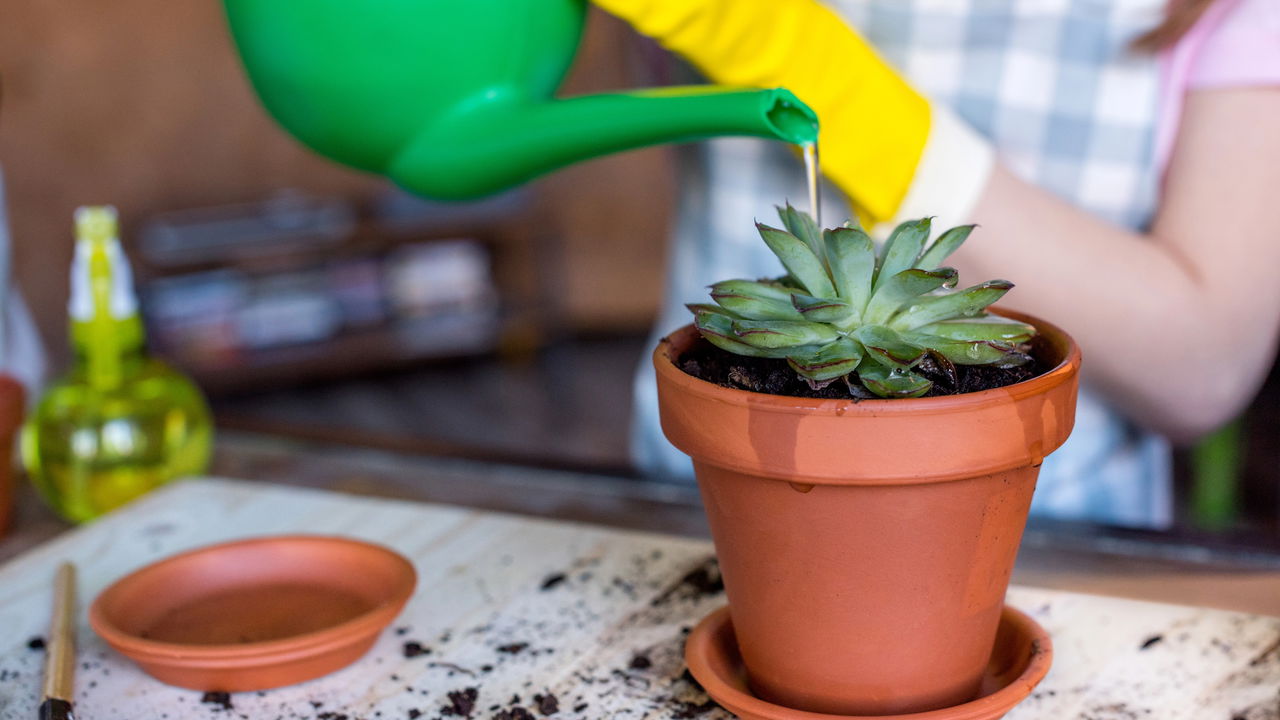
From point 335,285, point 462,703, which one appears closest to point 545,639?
point 462,703

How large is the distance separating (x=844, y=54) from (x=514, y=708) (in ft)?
1.35

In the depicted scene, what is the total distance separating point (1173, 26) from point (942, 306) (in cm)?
47

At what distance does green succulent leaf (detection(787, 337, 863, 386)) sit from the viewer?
0.44 meters

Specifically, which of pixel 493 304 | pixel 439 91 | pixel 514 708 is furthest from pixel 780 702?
pixel 493 304

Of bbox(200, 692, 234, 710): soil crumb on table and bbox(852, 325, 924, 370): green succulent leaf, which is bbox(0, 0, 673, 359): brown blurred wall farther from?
bbox(852, 325, 924, 370): green succulent leaf

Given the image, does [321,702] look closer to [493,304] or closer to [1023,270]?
[1023,270]

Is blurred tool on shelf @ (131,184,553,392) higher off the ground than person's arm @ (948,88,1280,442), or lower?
lower

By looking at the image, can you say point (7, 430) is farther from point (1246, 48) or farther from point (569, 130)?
point (1246, 48)

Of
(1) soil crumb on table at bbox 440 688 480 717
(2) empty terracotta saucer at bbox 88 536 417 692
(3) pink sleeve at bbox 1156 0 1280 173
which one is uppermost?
(3) pink sleeve at bbox 1156 0 1280 173

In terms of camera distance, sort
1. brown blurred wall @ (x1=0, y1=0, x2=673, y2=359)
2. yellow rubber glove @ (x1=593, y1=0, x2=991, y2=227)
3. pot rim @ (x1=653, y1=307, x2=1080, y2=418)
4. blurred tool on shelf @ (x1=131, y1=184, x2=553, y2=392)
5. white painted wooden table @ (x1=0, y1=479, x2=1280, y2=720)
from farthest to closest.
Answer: blurred tool on shelf @ (x1=131, y1=184, x2=553, y2=392) → brown blurred wall @ (x1=0, y1=0, x2=673, y2=359) → yellow rubber glove @ (x1=593, y1=0, x2=991, y2=227) → white painted wooden table @ (x1=0, y1=479, x2=1280, y2=720) → pot rim @ (x1=653, y1=307, x2=1080, y2=418)

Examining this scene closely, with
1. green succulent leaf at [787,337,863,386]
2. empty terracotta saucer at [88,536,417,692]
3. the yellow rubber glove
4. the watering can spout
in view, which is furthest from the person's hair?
empty terracotta saucer at [88,536,417,692]

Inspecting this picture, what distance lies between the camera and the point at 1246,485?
2.44 metres

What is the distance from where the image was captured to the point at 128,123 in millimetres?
3045

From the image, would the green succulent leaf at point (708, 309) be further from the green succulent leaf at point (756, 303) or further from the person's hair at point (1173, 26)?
the person's hair at point (1173, 26)
